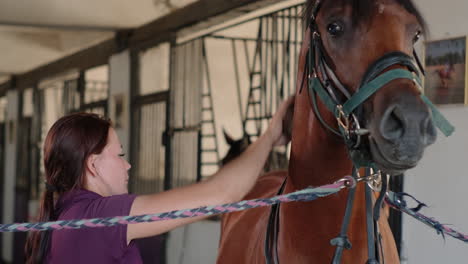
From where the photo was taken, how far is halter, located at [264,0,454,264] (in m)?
1.39

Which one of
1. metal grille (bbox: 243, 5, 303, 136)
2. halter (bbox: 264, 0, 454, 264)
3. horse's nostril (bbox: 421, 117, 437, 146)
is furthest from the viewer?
metal grille (bbox: 243, 5, 303, 136)

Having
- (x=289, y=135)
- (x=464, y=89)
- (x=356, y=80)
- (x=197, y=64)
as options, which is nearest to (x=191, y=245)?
(x=197, y=64)

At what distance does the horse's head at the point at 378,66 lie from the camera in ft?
4.19

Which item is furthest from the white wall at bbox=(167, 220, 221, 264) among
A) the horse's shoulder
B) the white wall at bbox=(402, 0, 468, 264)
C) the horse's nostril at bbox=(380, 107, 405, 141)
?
the horse's nostril at bbox=(380, 107, 405, 141)

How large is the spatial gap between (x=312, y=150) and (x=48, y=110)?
8.60 meters

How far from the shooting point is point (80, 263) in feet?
4.86

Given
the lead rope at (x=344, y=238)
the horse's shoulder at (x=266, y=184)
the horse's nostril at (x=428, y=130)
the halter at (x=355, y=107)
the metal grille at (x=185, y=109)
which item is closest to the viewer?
the horse's nostril at (x=428, y=130)

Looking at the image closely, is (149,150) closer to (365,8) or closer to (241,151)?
(241,151)

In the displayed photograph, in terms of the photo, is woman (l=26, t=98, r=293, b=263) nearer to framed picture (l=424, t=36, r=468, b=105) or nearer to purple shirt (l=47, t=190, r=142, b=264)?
purple shirt (l=47, t=190, r=142, b=264)

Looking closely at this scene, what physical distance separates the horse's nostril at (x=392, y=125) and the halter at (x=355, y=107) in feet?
0.28

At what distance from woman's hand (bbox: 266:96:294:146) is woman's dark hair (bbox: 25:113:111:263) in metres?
0.44

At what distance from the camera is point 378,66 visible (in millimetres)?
1395

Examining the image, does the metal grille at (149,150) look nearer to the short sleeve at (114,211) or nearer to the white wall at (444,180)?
the white wall at (444,180)

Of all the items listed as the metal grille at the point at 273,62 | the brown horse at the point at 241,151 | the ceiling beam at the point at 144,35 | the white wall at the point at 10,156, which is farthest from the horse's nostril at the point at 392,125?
the white wall at the point at 10,156
